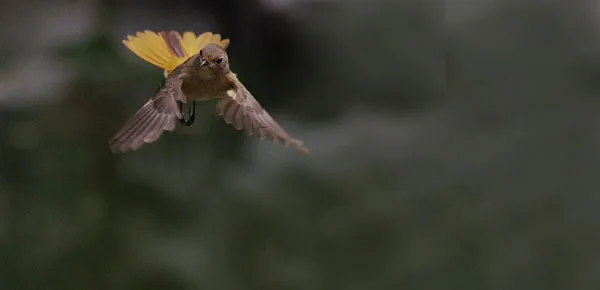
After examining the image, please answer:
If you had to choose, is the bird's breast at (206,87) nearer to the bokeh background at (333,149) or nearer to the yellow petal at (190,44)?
the yellow petal at (190,44)

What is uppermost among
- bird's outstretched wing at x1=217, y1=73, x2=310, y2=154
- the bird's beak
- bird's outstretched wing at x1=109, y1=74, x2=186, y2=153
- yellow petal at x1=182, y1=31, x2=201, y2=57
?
the bird's beak

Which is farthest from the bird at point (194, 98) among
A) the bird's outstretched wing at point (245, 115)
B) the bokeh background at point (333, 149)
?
the bokeh background at point (333, 149)

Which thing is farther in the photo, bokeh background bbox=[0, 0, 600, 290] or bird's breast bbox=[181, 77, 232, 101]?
bokeh background bbox=[0, 0, 600, 290]

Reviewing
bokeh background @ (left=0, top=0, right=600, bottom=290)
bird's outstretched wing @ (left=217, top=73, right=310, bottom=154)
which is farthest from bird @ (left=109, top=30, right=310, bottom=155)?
bokeh background @ (left=0, top=0, right=600, bottom=290)

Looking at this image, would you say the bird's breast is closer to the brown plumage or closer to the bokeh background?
the brown plumage

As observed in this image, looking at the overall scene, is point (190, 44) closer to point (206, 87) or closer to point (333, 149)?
point (206, 87)

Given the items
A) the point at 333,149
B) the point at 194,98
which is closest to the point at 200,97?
the point at 194,98

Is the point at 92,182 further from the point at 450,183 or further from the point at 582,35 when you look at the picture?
the point at 582,35

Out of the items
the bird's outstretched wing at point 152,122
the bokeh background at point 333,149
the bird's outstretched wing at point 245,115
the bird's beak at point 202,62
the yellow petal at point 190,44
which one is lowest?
the bokeh background at point 333,149
